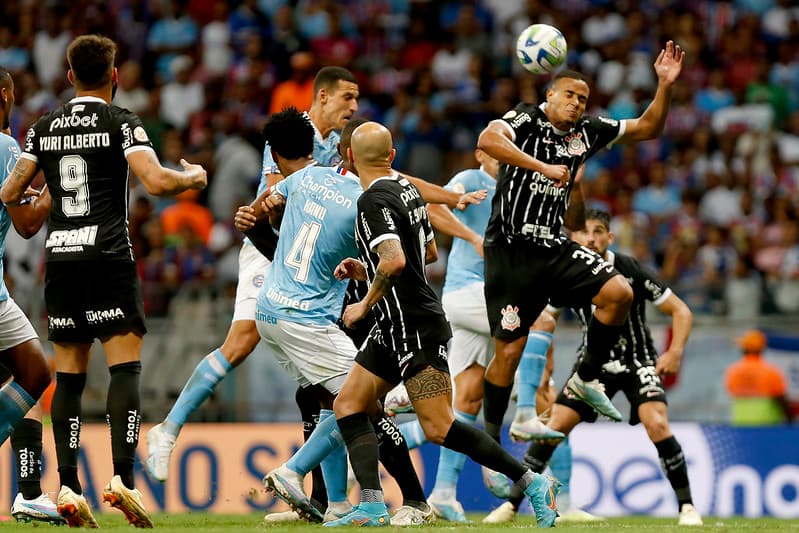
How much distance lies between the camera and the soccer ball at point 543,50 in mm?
9828

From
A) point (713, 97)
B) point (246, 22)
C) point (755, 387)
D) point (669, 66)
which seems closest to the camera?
point (669, 66)

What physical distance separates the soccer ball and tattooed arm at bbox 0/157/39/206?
3594 millimetres

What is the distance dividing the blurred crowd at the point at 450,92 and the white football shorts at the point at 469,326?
519 cm

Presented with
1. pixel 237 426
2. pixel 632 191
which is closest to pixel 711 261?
pixel 632 191

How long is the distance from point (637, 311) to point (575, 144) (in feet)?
6.17

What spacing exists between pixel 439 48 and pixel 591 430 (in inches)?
347

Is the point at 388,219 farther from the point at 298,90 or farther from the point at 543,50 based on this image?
the point at 298,90

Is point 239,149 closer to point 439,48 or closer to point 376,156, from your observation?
point 439,48

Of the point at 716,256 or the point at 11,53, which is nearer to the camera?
the point at 716,256

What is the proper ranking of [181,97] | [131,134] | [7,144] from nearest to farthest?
[131,134]
[7,144]
[181,97]

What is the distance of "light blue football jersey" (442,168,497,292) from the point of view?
1145 cm

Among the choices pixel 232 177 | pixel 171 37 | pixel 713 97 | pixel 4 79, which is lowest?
pixel 4 79

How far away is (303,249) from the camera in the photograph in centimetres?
880

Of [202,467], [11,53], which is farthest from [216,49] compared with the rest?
[202,467]
